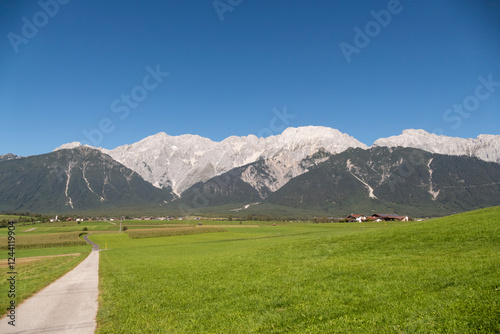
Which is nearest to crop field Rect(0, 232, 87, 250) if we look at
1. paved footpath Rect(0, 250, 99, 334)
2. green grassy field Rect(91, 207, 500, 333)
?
paved footpath Rect(0, 250, 99, 334)

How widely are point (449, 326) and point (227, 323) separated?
10.2 meters

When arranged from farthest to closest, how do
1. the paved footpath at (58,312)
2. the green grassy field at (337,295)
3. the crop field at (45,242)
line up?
the crop field at (45,242) → the paved footpath at (58,312) → the green grassy field at (337,295)

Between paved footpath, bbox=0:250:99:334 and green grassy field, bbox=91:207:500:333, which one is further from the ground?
green grassy field, bbox=91:207:500:333

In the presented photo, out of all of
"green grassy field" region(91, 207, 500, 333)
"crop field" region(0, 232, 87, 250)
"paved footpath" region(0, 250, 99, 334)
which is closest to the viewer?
"green grassy field" region(91, 207, 500, 333)

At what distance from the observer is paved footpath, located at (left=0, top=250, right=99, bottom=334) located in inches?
700

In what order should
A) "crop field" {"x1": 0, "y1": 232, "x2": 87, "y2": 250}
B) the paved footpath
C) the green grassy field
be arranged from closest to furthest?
the green grassy field < the paved footpath < "crop field" {"x1": 0, "y1": 232, "x2": 87, "y2": 250}

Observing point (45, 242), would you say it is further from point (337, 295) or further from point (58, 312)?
point (337, 295)

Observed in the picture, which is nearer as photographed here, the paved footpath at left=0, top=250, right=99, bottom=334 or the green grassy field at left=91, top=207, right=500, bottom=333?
the green grassy field at left=91, top=207, right=500, bottom=333

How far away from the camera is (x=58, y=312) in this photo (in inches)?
837

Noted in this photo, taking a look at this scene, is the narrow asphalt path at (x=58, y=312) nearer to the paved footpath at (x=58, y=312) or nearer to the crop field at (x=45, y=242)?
the paved footpath at (x=58, y=312)

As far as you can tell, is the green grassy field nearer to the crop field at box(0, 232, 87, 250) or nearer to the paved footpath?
the paved footpath

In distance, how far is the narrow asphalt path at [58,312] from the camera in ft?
58.4

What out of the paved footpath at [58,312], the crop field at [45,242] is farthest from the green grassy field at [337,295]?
the crop field at [45,242]

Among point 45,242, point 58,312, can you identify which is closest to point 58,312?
point 58,312
